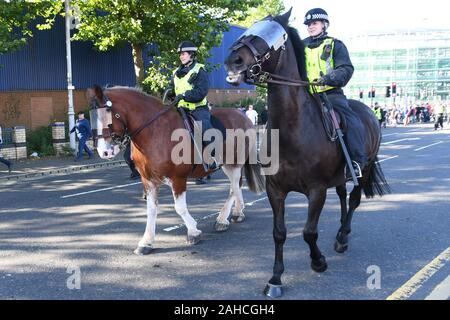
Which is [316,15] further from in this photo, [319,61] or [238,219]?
[238,219]

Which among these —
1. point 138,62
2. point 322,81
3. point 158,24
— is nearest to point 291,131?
point 322,81

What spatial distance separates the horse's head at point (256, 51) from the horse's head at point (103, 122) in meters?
2.19

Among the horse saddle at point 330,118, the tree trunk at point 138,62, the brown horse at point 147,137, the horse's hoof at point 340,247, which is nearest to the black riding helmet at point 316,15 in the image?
the horse saddle at point 330,118

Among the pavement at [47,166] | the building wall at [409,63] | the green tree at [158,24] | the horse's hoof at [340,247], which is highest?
the building wall at [409,63]

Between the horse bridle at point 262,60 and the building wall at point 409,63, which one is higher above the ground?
the building wall at point 409,63

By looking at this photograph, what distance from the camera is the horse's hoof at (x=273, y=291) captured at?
450cm

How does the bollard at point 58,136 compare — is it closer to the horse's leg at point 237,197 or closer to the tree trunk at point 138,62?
the tree trunk at point 138,62

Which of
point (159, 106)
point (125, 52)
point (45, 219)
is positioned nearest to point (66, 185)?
point (45, 219)

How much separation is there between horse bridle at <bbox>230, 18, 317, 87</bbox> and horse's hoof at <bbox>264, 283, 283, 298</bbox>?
1.97 metres

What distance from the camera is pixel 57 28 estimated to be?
22.2 metres

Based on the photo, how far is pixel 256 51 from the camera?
4078 mm

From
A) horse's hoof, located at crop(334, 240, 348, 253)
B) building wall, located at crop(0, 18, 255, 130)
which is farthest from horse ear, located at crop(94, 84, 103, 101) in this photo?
building wall, located at crop(0, 18, 255, 130)

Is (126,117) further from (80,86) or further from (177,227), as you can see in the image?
(80,86)

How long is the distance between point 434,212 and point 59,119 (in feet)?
63.3
